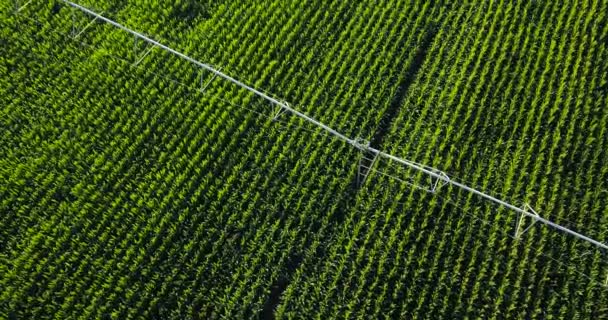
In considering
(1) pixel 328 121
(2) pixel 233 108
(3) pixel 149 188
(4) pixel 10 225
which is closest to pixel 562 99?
(1) pixel 328 121

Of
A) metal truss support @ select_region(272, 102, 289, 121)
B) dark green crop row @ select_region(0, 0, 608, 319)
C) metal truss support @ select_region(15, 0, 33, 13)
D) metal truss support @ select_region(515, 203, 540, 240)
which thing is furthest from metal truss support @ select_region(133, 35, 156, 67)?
metal truss support @ select_region(515, 203, 540, 240)

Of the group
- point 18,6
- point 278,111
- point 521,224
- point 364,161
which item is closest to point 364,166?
point 364,161

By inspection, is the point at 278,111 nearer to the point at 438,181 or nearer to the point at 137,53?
the point at 438,181

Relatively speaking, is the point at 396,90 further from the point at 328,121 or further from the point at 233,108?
the point at 233,108

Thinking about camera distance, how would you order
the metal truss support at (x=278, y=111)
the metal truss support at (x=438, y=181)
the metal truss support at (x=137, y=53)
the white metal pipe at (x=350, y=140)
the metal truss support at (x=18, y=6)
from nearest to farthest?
the white metal pipe at (x=350, y=140), the metal truss support at (x=438, y=181), the metal truss support at (x=278, y=111), the metal truss support at (x=137, y=53), the metal truss support at (x=18, y=6)

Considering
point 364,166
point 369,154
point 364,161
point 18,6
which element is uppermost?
point 18,6

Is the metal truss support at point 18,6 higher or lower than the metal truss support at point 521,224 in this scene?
higher

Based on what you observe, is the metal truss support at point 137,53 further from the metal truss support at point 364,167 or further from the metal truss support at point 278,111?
the metal truss support at point 364,167

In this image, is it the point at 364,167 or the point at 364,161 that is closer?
the point at 364,167

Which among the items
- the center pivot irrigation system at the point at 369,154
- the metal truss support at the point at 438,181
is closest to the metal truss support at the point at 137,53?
the center pivot irrigation system at the point at 369,154

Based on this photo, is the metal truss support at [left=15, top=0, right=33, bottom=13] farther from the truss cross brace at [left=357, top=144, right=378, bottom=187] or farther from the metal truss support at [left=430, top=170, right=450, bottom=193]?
the metal truss support at [left=430, top=170, right=450, bottom=193]

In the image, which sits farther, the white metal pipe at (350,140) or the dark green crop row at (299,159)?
the dark green crop row at (299,159)
